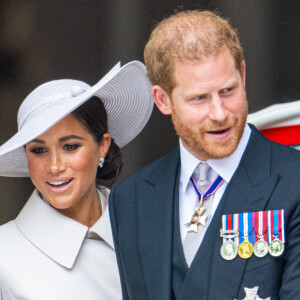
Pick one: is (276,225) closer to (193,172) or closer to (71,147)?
(193,172)

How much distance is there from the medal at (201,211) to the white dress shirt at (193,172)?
1cm

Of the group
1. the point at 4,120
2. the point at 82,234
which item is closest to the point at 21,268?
the point at 82,234

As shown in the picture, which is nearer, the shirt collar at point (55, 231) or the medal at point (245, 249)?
the medal at point (245, 249)

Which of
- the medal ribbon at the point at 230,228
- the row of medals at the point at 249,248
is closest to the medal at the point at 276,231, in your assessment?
the row of medals at the point at 249,248

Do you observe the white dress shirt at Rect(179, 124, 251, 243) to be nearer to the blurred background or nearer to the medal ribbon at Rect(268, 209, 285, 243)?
the medal ribbon at Rect(268, 209, 285, 243)

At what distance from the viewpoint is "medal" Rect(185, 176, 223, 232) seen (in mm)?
2551

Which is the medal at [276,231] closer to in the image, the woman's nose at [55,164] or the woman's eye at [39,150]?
the woman's nose at [55,164]

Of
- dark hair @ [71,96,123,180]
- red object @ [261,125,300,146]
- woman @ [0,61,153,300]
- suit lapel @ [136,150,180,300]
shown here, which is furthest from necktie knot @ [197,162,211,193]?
dark hair @ [71,96,123,180]

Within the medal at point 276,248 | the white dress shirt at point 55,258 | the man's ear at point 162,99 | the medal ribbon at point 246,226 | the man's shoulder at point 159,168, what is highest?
the man's ear at point 162,99

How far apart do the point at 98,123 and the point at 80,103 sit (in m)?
0.20

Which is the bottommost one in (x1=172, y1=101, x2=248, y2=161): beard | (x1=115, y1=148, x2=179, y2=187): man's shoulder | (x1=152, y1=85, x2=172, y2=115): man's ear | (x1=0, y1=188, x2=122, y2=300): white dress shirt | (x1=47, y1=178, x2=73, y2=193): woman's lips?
(x1=0, y1=188, x2=122, y2=300): white dress shirt

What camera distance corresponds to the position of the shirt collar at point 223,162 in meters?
2.57

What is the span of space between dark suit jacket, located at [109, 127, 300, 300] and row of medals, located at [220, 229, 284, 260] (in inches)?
0.6

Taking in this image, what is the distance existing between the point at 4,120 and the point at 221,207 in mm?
1826
